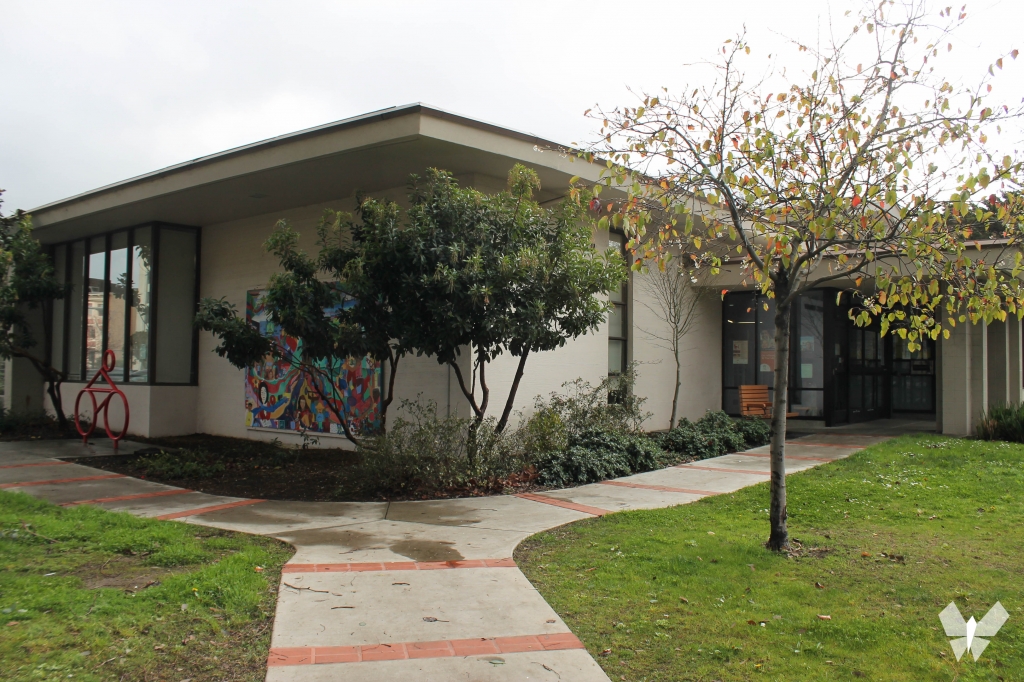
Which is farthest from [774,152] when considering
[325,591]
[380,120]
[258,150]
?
[258,150]

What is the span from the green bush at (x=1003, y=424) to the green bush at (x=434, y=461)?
28.2 ft

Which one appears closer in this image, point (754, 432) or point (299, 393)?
point (299, 393)

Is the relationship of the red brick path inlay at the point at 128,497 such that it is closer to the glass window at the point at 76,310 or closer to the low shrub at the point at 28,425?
the low shrub at the point at 28,425

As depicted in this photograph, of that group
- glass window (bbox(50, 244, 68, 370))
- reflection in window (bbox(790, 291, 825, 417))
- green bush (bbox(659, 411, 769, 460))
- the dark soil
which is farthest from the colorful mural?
reflection in window (bbox(790, 291, 825, 417))

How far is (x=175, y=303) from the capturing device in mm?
14773

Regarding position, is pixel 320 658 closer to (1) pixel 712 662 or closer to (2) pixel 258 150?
(1) pixel 712 662

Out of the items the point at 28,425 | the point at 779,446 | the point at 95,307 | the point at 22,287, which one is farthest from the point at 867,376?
the point at 28,425

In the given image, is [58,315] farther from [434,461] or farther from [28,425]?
[434,461]

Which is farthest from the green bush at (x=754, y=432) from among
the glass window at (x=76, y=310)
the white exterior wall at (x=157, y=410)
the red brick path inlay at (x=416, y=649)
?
the glass window at (x=76, y=310)

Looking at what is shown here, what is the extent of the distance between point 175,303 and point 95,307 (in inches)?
100.0

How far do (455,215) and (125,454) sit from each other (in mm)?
7507

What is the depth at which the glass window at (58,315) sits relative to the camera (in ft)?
56.0

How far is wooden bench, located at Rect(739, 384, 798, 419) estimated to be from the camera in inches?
587

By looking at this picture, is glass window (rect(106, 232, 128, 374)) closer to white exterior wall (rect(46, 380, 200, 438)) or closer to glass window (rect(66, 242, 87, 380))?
white exterior wall (rect(46, 380, 200, 438))
